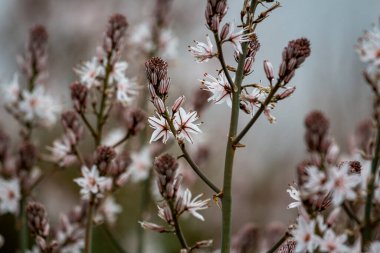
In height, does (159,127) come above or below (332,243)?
above

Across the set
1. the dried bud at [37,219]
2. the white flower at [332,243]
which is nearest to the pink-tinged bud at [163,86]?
the white flower at [332,243]

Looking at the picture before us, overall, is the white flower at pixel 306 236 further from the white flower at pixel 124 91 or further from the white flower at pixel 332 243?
the white flower at pixel 124 91

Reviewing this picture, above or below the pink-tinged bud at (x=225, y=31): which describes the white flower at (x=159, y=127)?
below

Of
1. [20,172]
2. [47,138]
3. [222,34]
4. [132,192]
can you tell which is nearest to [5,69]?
[47,138]

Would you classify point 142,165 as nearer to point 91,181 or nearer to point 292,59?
point 91,181

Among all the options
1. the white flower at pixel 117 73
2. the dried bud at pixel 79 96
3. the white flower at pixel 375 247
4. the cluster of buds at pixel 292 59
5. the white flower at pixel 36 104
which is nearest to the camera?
the white flower at pixel 375 247

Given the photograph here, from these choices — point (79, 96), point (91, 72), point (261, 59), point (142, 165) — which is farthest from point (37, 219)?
point (261, 59)
